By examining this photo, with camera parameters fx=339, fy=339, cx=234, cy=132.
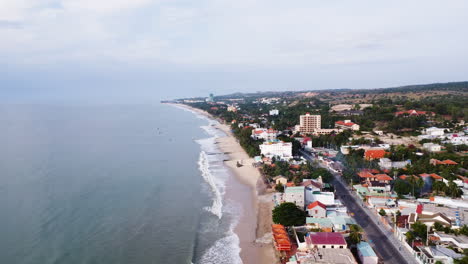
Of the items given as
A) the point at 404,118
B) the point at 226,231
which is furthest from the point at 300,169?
the point at 404,118

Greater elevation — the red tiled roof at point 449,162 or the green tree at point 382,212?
the red tiled roof at point 449,162

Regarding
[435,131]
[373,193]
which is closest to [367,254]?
[373,193]

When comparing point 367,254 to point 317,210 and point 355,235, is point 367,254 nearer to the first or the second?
point 355,235

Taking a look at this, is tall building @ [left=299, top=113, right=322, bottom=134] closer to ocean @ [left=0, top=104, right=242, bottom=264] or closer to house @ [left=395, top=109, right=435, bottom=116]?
house @ [left=395, top=109, right=435, bottom=116]

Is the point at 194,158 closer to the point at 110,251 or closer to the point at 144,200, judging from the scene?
the point at 144,200

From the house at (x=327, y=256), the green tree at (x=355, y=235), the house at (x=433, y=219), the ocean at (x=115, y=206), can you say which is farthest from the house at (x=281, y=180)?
the house at (x=327, y=256)

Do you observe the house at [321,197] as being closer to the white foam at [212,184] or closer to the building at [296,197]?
the building at [296,197]

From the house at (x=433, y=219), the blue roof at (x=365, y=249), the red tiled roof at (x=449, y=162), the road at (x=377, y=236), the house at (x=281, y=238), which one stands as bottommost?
the road at (x=377, y=236)
